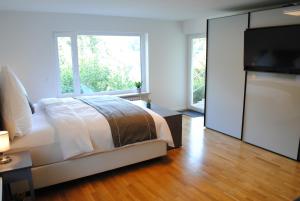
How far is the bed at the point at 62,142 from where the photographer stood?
2520mm

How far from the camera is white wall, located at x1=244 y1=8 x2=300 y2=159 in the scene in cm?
328

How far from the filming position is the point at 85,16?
4598 millimetres

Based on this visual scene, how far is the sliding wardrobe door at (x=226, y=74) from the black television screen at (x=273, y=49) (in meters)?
0.20

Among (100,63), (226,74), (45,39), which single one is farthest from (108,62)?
(226,74)

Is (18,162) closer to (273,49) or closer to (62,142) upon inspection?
(62,142)

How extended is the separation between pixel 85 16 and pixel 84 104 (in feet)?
6.28

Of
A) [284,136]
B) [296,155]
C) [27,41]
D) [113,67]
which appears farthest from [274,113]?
[27,41]

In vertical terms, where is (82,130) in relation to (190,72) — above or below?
below

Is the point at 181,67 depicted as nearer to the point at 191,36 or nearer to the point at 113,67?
the point at 191,36

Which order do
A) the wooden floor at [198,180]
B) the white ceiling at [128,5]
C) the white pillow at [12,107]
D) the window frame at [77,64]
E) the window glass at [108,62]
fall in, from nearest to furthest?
the white pillow at [12,107] → the wooden floor at [198,180] → the white ceiling at [128,5] → the window frame at [77,64] → the window glass at [108,62]

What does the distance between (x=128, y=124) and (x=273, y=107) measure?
2.16 metres

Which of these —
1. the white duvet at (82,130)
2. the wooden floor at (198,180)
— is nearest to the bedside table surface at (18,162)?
the white duvet at (82,130)

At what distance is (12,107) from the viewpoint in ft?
8.09

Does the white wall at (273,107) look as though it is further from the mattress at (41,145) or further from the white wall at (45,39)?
the mattress at (41,145)
